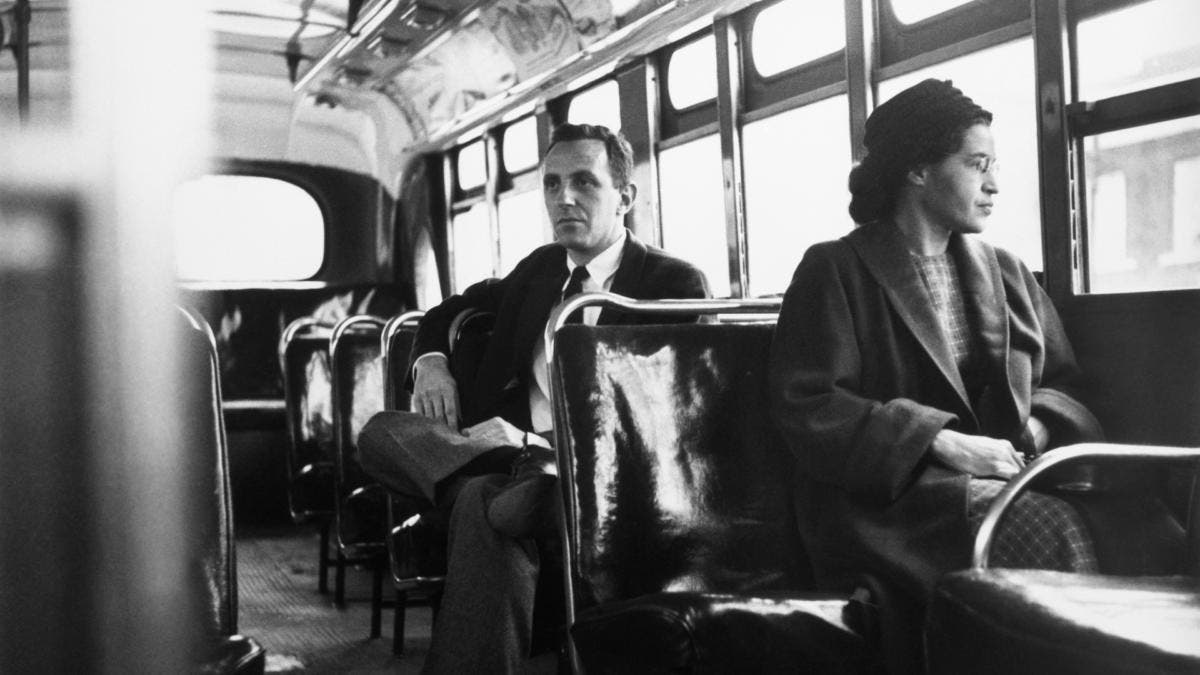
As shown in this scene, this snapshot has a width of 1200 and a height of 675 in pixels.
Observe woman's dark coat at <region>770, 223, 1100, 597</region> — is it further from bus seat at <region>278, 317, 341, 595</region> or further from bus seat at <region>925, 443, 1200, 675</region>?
bus seat at <region>278, 317, 341, 595</region>

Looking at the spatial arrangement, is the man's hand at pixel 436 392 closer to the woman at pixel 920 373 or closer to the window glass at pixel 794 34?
the woman at pixel 920 373

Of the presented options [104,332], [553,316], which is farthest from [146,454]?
[553,316]

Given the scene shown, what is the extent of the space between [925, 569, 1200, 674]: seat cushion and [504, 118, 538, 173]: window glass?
18.1ft

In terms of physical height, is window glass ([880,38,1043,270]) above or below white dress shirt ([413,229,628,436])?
above

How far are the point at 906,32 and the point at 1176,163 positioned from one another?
1.26m

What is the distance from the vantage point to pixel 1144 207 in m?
2.72

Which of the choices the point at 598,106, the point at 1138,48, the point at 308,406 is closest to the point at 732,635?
the point at 1138,48

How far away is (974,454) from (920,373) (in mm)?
217

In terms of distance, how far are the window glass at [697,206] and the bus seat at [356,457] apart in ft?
4.31

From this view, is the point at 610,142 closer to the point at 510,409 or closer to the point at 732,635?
the point at 510,409

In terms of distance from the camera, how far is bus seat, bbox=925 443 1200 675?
4.01ft

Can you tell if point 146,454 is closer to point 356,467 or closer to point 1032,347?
point 1032,347

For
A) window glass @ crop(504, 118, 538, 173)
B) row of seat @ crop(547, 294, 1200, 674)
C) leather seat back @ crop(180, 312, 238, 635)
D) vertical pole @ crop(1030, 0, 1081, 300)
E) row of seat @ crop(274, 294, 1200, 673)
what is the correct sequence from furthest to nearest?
window glass @ crop(504, 118, 538, 173), vertical pole @ crop(1030, 0, 1081, 300), row of seat @ crop(547, 294, 1200, 674), row of seat @ crop(274, 294, 1200, 673), leather seat back @ crop(180, 312, 238, 635)

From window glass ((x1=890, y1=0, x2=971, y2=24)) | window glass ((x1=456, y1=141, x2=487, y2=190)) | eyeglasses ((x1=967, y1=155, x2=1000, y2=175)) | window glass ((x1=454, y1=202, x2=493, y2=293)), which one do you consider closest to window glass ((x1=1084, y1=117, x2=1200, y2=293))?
eyeglasses ((x1=967, y1=155, x2=1000, y2=175))
